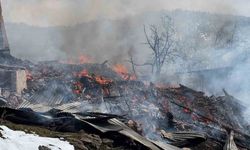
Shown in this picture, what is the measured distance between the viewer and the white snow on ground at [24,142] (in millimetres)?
8031

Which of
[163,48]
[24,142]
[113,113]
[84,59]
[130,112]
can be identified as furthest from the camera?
[84,59]

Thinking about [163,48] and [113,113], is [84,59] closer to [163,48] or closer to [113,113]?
[163,48]

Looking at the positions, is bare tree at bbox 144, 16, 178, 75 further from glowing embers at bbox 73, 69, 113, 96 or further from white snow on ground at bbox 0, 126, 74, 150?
white snow on ground at bbox 0, 126, 74, 150

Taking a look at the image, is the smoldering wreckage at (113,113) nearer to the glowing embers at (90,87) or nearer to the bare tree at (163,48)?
the glowing embers at (90,87)

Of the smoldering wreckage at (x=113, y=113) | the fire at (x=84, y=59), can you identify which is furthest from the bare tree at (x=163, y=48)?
the smoldering wreckage at (x=113, y=113)

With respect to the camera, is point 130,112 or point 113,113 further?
point 130,112

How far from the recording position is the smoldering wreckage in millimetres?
10422

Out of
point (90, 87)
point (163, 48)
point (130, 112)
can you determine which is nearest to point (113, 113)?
point (130, 112)

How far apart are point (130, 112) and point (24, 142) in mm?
7422

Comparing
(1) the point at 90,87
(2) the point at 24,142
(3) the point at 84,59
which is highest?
(2) the point at 24,142

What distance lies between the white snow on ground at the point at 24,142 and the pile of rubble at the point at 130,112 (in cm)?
106

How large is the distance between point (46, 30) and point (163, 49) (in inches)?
565

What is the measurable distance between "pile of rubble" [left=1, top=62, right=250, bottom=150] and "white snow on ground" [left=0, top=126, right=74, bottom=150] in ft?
3.47

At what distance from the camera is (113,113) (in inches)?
600
